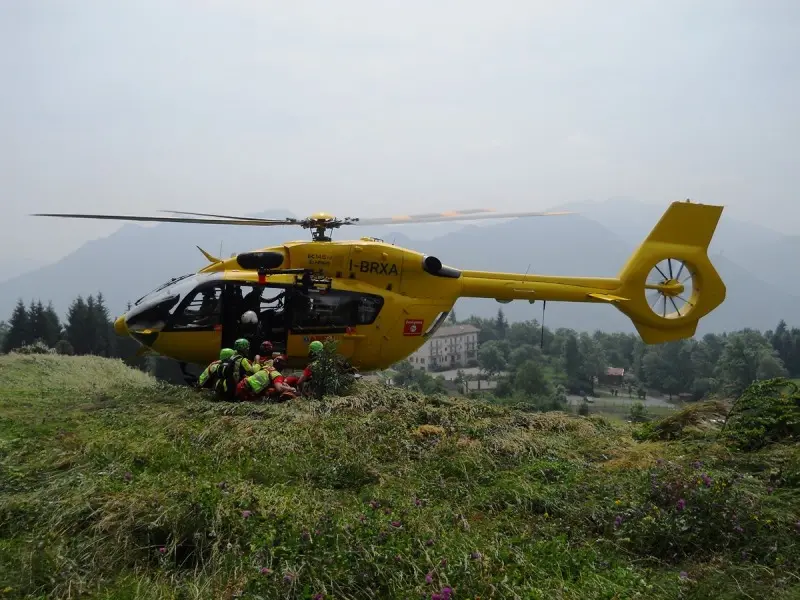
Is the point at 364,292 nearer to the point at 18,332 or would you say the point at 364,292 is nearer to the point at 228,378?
the point at 228,378

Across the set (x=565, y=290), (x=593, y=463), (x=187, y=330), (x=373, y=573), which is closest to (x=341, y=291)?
(x=187, y=330)

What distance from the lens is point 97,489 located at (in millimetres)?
4902

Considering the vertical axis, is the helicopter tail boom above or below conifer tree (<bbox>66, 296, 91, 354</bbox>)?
above

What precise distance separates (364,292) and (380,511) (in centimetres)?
746

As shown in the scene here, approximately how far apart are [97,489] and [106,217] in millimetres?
6944

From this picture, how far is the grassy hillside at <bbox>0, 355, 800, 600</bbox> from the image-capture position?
12.1 ft

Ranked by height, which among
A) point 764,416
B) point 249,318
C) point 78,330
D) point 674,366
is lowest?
point 674,366

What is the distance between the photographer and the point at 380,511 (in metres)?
4.70

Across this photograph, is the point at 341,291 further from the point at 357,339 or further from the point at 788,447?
the point at 788,447

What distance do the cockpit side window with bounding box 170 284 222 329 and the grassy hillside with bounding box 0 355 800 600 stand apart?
3.27 m

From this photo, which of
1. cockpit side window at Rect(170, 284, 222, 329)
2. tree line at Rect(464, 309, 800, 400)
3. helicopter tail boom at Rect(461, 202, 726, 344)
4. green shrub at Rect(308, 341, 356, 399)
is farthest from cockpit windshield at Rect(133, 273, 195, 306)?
tree line at Rect(464, 309, 800, 400)

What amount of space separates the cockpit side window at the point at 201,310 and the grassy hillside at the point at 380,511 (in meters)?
3.27

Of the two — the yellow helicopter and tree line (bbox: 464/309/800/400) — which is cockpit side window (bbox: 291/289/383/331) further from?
tree line (bbox: 464/309/800/400)

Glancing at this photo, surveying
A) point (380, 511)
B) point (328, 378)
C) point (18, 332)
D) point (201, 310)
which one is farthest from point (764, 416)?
point (18, 332)
